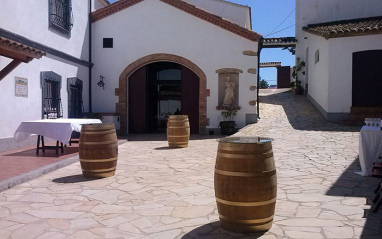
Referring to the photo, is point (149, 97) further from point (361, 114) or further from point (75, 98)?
point (361, 114)

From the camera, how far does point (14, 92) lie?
30.6 feet

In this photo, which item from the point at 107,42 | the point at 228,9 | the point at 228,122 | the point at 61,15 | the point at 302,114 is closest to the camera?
the point at 61,15

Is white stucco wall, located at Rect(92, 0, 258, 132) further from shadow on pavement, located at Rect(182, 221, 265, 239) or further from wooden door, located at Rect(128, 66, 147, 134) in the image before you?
shadow on pavement, located at Rect(182, 221, 265, 239)

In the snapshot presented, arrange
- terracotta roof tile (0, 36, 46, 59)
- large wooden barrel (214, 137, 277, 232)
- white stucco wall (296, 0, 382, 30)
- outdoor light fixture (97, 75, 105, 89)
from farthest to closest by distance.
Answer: white stucco wall (296, 0, 382, 30), outdoor light fixture (97, 75, 105, 89), terracotta roof tile (0, 36, 46, 59), large wooden barrel (214, 137, 277, 232)

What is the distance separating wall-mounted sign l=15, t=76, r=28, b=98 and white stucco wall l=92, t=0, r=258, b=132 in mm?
5071

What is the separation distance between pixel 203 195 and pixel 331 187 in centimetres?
207

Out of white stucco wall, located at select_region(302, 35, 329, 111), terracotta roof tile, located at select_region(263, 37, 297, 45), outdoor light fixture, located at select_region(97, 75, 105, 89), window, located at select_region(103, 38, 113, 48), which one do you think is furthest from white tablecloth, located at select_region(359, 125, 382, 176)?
terracotta roof tile, located at select_region(263, 37, 297, 45)

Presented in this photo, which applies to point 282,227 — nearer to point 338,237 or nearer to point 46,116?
point 338,237

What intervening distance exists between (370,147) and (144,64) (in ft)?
34.8

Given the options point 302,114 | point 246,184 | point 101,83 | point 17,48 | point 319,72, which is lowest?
point 246,184

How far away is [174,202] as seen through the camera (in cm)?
460

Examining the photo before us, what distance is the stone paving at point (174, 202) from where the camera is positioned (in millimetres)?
3561

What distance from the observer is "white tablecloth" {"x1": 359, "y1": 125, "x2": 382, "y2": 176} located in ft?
19.5

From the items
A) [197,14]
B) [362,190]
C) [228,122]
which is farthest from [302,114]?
[362,190]
